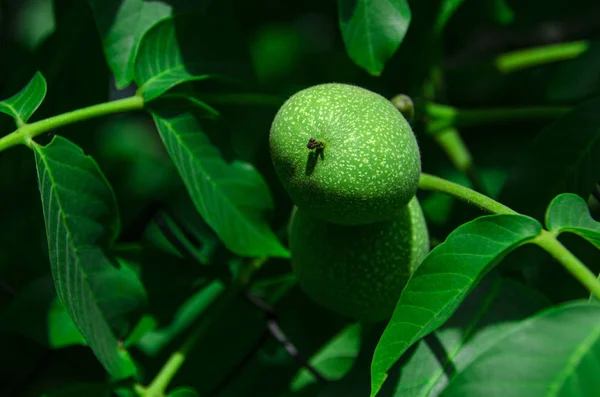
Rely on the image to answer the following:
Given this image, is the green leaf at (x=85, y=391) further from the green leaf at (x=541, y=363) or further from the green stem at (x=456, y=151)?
the green stem at (x=456, y=151)

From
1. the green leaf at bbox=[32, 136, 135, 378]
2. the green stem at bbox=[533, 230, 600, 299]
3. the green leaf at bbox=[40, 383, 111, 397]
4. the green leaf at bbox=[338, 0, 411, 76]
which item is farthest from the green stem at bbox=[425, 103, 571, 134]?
the green leaf at bbox=[40, 383, 111, 397]

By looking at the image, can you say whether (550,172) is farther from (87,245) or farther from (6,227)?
(6,227)

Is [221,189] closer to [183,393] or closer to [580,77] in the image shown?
[183,393]

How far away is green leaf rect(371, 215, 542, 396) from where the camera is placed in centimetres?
→ 98

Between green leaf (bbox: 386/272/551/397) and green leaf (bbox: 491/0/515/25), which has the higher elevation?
green leaf (bbox: 491/0/515/25)

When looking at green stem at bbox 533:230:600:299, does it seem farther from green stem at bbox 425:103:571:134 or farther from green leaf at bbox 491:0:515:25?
green leaf at bbox 491:0:515:25

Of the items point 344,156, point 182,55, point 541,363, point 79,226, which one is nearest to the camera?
point 541,363

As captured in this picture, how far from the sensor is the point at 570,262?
101 centimetres

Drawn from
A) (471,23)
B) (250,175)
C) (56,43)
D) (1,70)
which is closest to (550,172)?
(250,175)

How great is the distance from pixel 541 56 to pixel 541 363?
1.33 meters

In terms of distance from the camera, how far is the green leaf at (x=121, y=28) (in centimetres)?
144

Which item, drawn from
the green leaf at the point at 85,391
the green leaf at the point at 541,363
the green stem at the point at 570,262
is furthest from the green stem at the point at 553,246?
the green leaf at the point at 85,391

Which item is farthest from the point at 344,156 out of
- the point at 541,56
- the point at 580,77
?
the point at 541,56

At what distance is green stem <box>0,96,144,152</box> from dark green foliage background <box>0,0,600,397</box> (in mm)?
46
